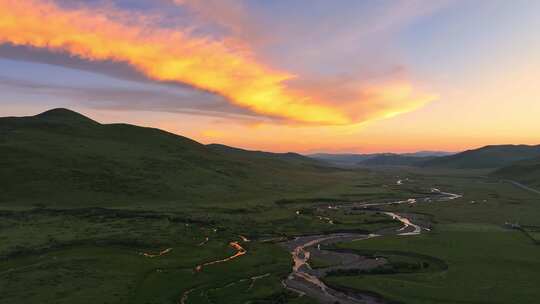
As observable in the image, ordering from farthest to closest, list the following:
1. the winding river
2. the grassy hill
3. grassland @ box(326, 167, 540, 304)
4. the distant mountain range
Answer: the distant mountain range, the grassy hill, the winding river, grassland @ box(326, 167, 540, 304)

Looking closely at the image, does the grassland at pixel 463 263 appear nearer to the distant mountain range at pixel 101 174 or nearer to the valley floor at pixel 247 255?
the valley floor at pixel 247 255

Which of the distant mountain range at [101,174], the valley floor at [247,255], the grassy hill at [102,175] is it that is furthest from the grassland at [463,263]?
the distant mountain range at [101,174]

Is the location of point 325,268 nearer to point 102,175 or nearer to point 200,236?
point 200,236

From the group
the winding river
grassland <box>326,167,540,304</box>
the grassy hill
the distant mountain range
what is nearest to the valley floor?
grassland <box>326,167,540,304</box>

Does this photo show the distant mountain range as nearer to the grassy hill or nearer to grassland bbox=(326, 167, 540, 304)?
the grassy hill

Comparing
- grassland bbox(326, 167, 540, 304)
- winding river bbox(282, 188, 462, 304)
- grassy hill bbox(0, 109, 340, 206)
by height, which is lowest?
winding river bbox(282, 188, 462, 304)

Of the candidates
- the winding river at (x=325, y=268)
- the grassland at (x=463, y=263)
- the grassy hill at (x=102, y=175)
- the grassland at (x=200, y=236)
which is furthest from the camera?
the grassy hill at (x=102, y=175)

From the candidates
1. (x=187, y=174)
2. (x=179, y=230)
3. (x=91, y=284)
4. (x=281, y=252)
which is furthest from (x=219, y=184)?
(x=91, y=284)

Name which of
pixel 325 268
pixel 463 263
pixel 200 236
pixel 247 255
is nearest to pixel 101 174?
pixel 200 236

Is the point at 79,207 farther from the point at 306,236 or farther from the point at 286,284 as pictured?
the point at 286,284
